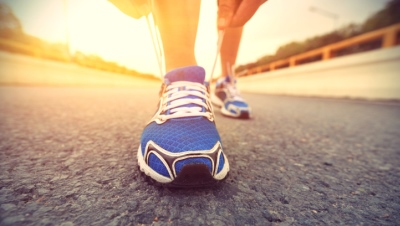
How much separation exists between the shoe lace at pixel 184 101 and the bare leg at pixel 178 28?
204 mm

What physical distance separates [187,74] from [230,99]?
3.59 feet

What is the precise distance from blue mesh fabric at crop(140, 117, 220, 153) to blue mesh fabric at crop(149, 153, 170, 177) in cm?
4

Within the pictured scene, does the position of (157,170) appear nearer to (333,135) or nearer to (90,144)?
(90,144)

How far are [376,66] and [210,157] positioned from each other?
3.73 metres

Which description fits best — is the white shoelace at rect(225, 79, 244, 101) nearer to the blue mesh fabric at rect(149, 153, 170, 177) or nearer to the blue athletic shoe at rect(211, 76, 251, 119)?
the blue athletic shoe at rect(211, 76, 251, 119)

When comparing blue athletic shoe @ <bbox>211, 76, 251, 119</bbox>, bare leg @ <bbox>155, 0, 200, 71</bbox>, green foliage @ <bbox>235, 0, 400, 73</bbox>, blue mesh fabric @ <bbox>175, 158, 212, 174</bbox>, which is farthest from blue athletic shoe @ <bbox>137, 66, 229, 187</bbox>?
green foliage @ <bbox>235, 0, 400, 73</bbox>

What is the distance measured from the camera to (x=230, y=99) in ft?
6.37

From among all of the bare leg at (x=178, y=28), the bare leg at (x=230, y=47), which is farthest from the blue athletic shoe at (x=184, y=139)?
the bare leg at (x=230, y=47)

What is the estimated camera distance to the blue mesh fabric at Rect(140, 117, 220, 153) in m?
0.66

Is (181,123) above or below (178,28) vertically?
below

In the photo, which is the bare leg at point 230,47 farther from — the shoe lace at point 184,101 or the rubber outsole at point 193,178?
the rubber outsole at point 193,178

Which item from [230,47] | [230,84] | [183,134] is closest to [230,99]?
[230,84]

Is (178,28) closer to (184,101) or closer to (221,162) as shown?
(184,101)

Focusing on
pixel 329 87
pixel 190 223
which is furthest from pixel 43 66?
pixel 190 223
